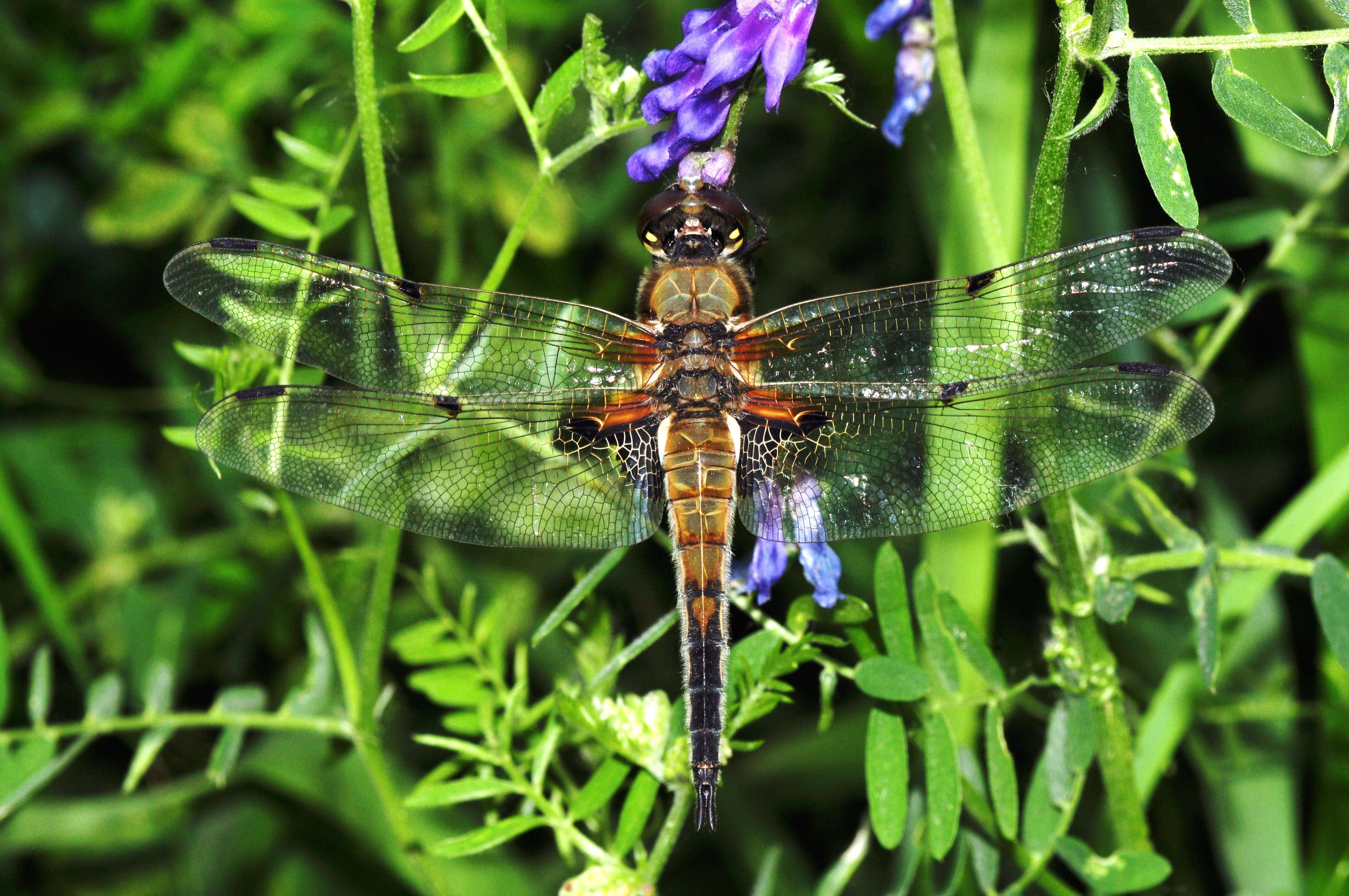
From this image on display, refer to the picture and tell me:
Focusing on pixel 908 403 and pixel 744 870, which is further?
pixel 744 870

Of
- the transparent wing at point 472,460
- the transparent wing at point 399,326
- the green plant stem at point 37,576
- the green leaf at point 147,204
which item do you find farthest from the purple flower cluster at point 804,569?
the green leaf at point 147,204

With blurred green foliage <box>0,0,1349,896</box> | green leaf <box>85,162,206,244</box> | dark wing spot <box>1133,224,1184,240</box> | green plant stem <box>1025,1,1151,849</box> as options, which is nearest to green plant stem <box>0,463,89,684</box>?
blurred green foliage <box>0,0,1349,896</box>

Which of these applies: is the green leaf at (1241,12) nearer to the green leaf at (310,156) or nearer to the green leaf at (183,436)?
the green leaf at (310,156)

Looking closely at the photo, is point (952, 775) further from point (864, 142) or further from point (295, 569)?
point (864, 142)

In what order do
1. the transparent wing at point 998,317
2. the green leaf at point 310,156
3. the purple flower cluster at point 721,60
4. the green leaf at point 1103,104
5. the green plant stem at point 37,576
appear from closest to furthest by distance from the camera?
the green leaf at point 1103,104 < the purple flower cluster at point 721,60 < the transparent wing at point 998,317 < the green leaf at point 310,156 < the green plant stem at point 37,576

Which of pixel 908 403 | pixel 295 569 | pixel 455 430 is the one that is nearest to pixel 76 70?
pixel 295 569

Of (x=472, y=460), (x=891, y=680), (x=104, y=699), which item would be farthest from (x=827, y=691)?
(x=104, y=699)

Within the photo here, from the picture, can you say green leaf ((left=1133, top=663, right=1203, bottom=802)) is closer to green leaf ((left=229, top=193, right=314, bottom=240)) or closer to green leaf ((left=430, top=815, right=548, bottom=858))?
green leaf ((left=430, top=815, right=548, bottom=858))

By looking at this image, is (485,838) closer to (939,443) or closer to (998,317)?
(939,443)
